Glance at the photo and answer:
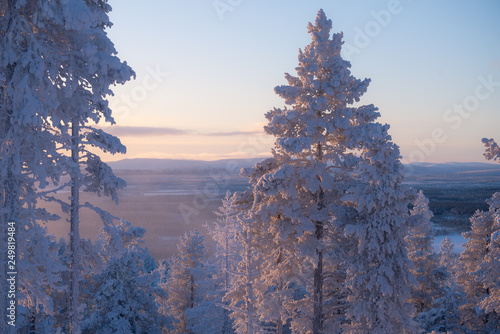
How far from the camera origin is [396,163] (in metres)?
12.4

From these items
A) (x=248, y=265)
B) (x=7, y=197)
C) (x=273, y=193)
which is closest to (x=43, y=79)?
(x=7, y=197)

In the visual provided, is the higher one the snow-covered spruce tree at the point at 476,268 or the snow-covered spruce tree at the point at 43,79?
the snow-covered spruce tree at the point at 43,79

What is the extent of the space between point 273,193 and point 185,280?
20.8 meters

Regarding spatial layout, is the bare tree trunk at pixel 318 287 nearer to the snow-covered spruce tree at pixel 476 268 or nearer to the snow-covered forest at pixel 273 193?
the snow-covered forest at pixel 273 193

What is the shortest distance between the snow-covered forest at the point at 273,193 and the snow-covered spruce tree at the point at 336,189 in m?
0.05

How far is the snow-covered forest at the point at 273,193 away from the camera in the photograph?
795 centimetres

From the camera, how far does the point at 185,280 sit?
30.4 meters

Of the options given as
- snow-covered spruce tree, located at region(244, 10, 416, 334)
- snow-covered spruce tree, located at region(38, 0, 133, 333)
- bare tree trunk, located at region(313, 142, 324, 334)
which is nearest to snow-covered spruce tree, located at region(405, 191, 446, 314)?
snow-covered spruce tree, located at region(244, 10, 416, 334)

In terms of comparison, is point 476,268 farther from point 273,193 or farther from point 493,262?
point 273,193

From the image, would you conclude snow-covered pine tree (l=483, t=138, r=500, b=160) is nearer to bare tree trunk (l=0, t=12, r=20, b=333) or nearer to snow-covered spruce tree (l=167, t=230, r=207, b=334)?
bare tree trunk (l=0, t=12, r=20, b=333)

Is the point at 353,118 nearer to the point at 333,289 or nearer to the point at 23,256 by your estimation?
the point at 333,289

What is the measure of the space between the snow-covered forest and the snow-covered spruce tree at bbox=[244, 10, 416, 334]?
0.05 metres

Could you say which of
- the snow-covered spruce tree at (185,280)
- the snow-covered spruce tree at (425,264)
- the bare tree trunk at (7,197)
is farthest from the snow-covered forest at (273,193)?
the snow-covered spruce tree at (185,280)

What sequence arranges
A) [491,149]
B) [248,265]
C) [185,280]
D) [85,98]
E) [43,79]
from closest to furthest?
[43,79], [85,98], [248,265], [491,149], [185,280]
